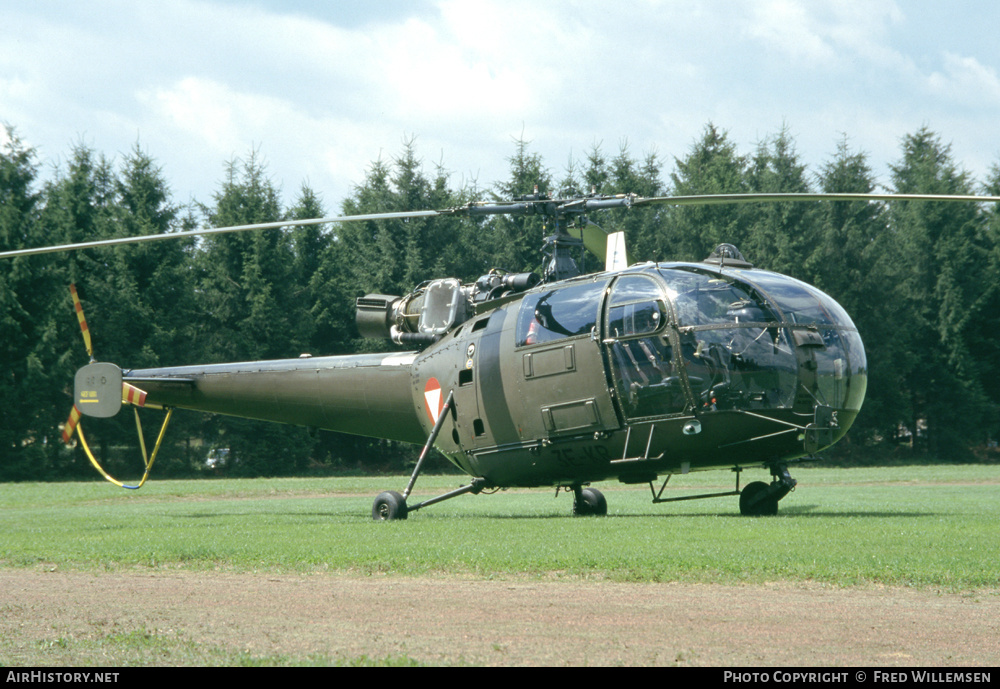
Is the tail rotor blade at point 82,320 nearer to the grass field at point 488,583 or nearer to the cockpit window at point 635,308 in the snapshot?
the grass field at point 488,583

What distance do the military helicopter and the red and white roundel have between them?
0.09 feet

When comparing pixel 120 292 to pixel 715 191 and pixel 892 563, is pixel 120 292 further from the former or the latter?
pixel 892 563

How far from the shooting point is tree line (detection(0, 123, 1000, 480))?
131 feet

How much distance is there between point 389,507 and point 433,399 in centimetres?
179

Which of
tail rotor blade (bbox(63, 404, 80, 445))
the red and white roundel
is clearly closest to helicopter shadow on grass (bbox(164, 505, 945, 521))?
the red and white roundel

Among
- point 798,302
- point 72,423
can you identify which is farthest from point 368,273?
point 798,302

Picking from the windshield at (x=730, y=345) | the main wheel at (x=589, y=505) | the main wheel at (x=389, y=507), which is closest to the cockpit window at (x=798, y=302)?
the windshield at (x=730, y=345)

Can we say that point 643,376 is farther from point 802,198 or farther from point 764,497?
point 802,198

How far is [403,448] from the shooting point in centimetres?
4628

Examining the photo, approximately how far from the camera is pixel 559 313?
12.8 m

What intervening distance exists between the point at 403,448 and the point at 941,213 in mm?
28146

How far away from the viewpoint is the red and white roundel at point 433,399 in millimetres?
14688

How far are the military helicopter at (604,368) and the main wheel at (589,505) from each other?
0.12 ft
